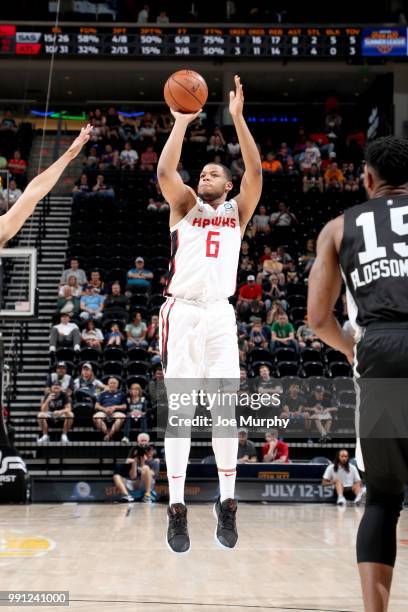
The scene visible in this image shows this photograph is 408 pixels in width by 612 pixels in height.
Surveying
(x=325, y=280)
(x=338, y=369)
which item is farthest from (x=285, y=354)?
(x=325, y=280)

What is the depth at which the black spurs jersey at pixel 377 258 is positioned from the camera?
3.54m

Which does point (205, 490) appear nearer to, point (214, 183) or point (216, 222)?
point (216, 222)

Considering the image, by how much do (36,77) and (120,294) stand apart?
11.1m

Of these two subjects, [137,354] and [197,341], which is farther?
[137,354]

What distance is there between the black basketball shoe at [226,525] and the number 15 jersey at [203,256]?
1.37m

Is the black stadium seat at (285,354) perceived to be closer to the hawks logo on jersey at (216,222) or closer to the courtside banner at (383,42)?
the courtside banner at (383,42)

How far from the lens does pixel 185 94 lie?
592cm

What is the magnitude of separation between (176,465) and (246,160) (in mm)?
2133

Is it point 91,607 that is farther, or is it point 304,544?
point 304,544

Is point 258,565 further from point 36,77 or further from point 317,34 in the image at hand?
point 36,77

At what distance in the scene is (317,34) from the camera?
2338 centimetres

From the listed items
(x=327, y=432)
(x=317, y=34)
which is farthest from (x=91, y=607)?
(x=317, y=34)

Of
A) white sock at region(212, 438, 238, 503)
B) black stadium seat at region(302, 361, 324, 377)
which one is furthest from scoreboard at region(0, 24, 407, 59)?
white sock at region(212, 438, 238, 503)

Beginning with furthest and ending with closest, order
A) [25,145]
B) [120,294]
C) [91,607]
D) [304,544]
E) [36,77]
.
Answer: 1. [36,77]
2. [25,145]
3. [120,294]
4. [304,544]
5. [91,607]
